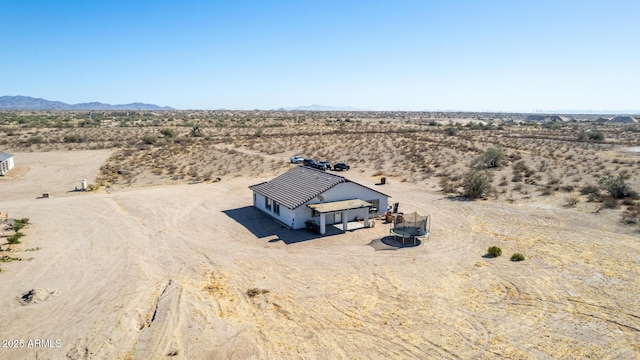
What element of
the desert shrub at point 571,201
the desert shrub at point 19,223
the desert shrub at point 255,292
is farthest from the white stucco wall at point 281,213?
the desert shrub at point 571,201

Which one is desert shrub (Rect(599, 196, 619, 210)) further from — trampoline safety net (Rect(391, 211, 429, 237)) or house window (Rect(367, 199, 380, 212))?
house window (Rect(367, 199, 380, 212))

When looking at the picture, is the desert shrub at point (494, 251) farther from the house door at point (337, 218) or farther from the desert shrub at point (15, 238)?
the desert shrub at point (15, 238)

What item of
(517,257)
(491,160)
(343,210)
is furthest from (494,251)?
(491,160)

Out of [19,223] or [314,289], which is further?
[19,223]

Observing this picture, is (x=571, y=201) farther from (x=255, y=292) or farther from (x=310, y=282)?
(x=255, y=292)

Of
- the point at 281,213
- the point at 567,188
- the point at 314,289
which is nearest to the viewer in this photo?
the point at 314,289

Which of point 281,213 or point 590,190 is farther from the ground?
point 590,190

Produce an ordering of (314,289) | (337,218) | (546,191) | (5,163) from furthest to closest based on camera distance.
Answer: (5,163), (546,191), (337,218), (314,289)
